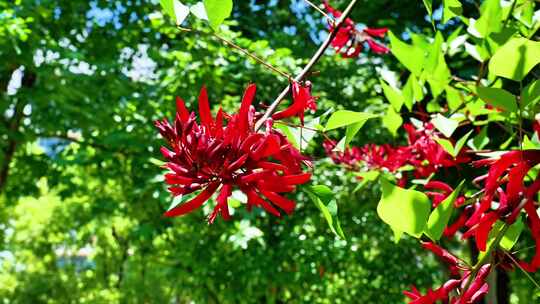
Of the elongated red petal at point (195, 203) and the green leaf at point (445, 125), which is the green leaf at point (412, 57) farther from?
the elongated red petal at point (195, 203)

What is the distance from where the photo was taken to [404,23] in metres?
4.95

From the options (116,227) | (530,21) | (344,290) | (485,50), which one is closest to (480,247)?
(485,50)

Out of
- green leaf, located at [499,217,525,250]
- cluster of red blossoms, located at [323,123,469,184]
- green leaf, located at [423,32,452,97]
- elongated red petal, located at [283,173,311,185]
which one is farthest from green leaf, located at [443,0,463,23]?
elongated red petal, located at [283,173,311,185]

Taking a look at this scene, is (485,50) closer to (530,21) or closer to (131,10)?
(530,21)

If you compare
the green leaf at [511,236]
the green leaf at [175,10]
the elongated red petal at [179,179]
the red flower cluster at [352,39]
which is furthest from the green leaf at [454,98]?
the elongated red petal at [179,179]

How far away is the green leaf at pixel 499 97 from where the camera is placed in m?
0.64

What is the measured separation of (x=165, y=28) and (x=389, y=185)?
12.2 ft

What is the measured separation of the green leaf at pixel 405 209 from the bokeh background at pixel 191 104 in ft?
9.80

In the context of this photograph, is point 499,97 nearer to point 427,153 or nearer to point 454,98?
point 427,153

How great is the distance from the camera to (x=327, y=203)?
653 mm

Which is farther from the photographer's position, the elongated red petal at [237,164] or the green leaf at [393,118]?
the green leaf at [393,118]

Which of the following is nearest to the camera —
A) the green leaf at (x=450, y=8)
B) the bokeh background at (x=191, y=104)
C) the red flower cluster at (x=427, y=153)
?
the green leaf at (x=450, y=8)

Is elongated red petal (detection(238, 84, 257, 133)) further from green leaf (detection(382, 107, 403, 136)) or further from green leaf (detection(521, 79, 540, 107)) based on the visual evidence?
green leaf (detection(382, 107, 403, 136))

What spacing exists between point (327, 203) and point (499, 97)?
23cm
